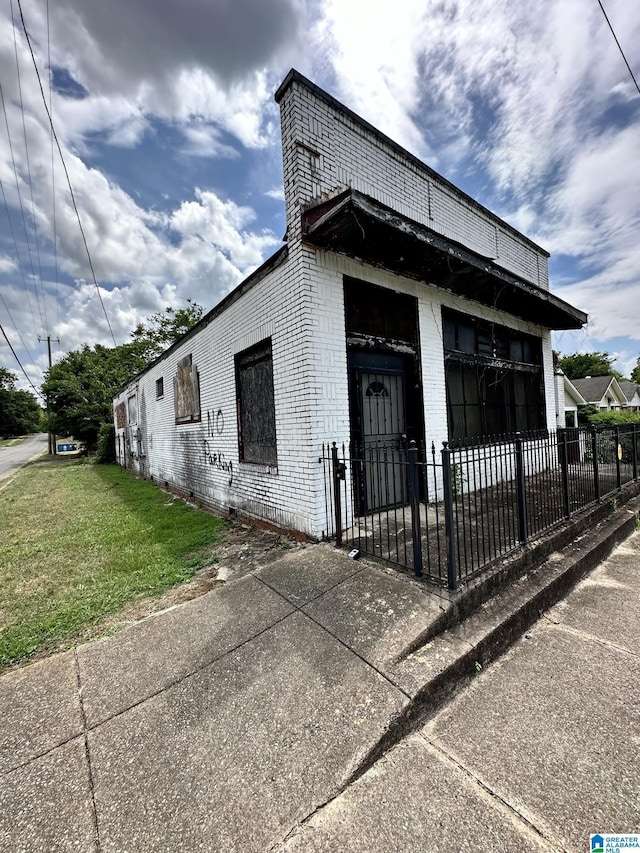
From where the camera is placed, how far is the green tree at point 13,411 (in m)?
61.8

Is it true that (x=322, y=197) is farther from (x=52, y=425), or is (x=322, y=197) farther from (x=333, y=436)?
(x=52, y=425)

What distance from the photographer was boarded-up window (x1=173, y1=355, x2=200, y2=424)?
295 inches

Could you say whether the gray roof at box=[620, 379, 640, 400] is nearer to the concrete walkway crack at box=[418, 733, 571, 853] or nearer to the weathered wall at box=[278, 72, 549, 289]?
the weathered wall at box=[278, 72, 549, 289]

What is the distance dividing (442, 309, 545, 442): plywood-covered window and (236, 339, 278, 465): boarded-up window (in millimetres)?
3085

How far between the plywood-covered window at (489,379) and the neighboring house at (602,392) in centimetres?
2926

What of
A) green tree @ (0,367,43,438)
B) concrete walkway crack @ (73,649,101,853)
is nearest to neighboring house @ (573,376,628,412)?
concrete walkway crack @ (73,649,101,853)

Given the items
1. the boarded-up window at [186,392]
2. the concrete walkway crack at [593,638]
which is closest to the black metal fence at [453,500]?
the concrete walkway crack at [593,638]

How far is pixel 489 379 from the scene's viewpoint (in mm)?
7148

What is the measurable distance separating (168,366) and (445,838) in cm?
965

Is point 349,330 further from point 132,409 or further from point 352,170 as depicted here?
point 132,409

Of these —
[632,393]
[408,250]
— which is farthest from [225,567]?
[632,393]

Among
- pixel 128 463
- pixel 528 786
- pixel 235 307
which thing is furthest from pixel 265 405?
pixel 128 463

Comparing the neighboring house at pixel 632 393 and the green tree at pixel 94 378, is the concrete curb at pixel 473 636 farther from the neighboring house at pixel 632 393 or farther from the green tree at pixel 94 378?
the neighboring house at pixel 632 393

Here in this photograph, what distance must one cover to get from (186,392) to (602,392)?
122ft
